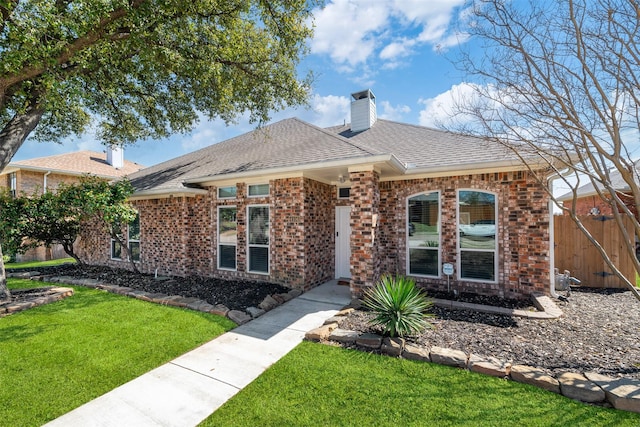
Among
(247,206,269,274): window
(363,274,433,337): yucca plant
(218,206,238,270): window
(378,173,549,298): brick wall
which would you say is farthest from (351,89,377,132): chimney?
(363,274,433,337): yucca plant

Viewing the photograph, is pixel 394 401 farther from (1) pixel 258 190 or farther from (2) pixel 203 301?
(1) pixel 258 190

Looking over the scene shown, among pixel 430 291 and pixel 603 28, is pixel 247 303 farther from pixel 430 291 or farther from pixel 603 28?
pixel 603 28

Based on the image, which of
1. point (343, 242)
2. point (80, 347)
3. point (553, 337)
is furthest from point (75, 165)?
point (553, 337)

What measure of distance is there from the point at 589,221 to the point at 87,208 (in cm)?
1425

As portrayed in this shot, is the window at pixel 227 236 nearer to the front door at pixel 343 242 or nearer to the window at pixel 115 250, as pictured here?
the front door at pixel 343 242

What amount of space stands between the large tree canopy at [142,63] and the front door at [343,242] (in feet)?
13.1

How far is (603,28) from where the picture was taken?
3.82 meters

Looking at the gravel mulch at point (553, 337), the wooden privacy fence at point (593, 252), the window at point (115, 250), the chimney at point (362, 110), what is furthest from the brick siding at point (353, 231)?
the chimney at point (362, 110)

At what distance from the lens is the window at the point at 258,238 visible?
812 cm

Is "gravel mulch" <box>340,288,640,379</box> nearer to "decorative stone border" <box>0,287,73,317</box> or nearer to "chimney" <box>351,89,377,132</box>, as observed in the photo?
"decorative stone border" <box>0,287,73,317</box>

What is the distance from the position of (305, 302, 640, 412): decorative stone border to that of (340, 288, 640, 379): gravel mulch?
22 cm

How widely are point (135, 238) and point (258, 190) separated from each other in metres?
5.99

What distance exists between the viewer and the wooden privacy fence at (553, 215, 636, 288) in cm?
767

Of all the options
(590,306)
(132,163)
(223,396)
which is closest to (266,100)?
(223,396)
